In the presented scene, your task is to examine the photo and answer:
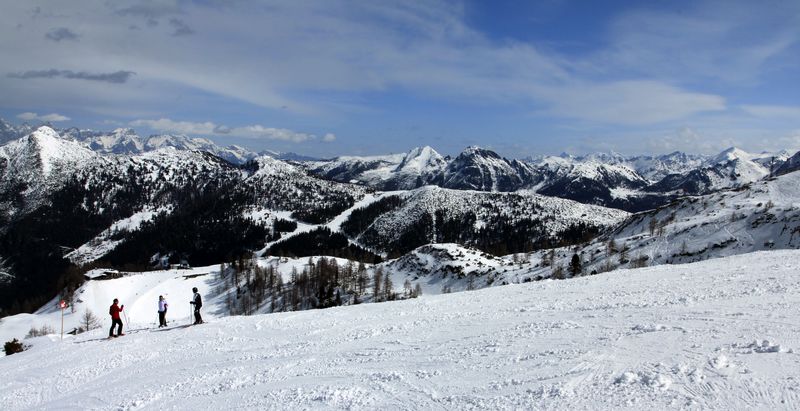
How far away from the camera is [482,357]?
13.8 metres

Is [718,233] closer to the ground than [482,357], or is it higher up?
higher up

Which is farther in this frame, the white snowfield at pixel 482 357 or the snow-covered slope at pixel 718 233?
the snow-covered slope at pixel 718 233

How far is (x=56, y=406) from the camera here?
596 inches

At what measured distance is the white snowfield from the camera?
33.3 ft

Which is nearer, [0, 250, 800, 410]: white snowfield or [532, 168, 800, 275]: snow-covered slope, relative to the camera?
[0, 250, 800, 410]: white snowfield

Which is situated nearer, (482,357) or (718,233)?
(482,357)

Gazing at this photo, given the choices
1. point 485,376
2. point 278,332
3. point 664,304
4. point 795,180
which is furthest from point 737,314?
point 795,180

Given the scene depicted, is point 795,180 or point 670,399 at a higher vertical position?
point 795,180

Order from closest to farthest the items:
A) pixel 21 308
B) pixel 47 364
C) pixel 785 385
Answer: pixel 785 385
pixel 47 364
pixel 21 308

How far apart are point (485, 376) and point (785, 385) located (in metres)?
6.41

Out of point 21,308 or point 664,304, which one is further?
point 21,308

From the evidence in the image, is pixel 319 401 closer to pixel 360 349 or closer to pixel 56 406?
pixel 360 349

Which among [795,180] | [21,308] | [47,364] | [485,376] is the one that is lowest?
[21,308]

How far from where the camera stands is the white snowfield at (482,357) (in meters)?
10.1
